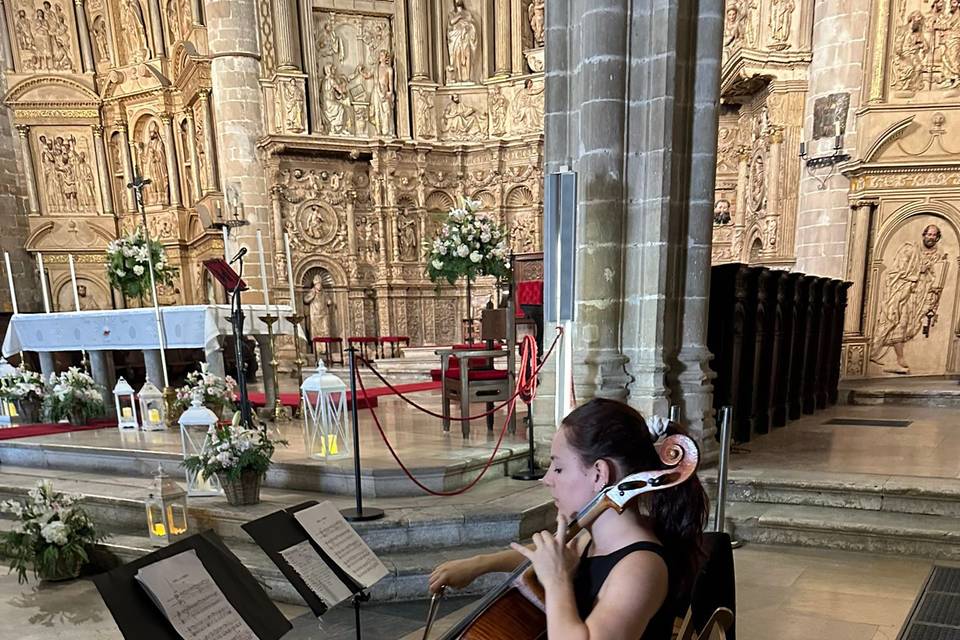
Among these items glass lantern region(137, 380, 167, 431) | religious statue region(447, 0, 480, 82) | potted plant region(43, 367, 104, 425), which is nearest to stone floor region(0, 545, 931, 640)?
glass lantern region(137, 380, 167, 431)

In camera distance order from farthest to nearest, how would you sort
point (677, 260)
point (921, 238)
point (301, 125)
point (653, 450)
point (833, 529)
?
point (301, 125), point (921, 238), point (677, 260), point (833, 529), point (653, 450)

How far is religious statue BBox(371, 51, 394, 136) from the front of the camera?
12.0 m

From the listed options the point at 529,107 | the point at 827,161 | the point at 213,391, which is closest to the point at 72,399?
the point at 213,391

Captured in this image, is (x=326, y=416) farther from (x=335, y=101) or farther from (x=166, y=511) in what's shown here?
(x=335, y=101)

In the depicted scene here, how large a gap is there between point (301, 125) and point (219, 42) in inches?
79.3

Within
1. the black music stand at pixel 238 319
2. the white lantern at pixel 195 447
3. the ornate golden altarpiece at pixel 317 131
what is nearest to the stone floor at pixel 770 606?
the white lantern at pixel 195 447

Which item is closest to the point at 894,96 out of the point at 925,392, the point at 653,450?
the point at 925,392

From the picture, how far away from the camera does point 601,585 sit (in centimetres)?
132

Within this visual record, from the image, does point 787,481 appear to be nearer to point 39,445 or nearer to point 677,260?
point 677,260

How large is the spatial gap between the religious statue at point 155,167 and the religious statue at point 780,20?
12.8 m

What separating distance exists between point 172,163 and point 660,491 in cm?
1429

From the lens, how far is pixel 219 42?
10617mm

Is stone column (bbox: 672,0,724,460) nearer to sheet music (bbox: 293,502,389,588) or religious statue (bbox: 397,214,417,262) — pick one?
sheet music (bbox: 293,502,389,588)

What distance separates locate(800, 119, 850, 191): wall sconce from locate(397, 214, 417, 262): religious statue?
7.51 m
